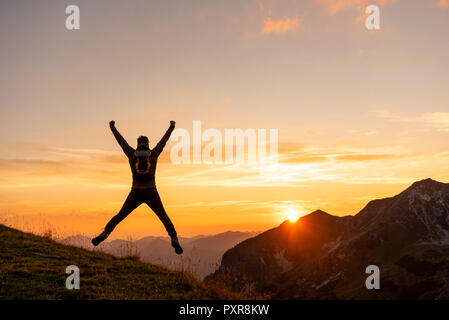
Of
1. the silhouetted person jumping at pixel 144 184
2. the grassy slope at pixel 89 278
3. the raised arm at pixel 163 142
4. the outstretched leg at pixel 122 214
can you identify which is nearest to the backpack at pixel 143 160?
the silhouetted person jumping at pixel 144 184

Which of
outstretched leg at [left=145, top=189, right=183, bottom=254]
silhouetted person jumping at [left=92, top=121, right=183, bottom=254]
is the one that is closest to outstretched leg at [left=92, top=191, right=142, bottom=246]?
silhouetted person jumping at [left=92, top=121, right=183, bottom=254]

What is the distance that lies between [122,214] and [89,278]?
2184 mm

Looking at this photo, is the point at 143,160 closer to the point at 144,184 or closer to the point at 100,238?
the point at 144,184

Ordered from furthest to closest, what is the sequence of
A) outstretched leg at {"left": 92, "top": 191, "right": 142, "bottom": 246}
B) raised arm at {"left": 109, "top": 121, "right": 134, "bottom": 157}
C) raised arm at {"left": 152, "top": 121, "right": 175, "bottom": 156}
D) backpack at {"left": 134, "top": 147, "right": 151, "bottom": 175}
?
raised arm at {"left": 109, "top": 121, "right": 134, "bottom": 157} → outstretched leg at {"left": 92, "top": 191, "right": 142, "bottom": 246} → raised arm at {"left": 152, "top": 121, "right": 175, "bottom": 156} → backpack at {"left": 134, "top": 147, "right": 151, "bottom": 175}

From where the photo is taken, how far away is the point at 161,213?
41.3 ft

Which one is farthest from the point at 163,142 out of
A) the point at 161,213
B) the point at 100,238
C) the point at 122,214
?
the point at 100,238

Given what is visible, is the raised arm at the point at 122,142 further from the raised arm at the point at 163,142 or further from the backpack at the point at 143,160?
the raised arm at the point at 163,142

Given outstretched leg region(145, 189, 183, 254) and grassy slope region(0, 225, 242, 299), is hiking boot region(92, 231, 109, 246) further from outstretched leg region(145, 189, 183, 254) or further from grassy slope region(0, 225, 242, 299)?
outstretched leg region(145, 189, 183, 254)

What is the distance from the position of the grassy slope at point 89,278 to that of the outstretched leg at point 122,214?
1322 mm

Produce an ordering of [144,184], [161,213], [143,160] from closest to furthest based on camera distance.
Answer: [143,160]
[144,184]
[161,213]

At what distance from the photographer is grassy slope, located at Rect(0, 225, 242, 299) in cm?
1077
